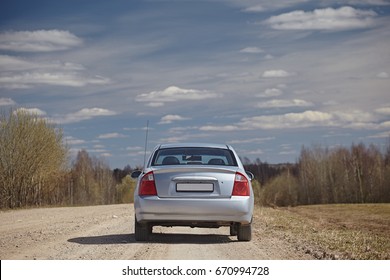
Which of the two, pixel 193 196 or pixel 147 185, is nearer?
pixel 193 196

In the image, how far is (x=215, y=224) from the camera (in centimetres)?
949

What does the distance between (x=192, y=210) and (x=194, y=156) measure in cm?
127

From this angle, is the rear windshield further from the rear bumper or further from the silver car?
the rear bumper

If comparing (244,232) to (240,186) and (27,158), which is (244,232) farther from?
(27,158)

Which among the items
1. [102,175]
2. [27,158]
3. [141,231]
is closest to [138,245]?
[141,231]

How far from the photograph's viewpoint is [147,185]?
31.2 feet

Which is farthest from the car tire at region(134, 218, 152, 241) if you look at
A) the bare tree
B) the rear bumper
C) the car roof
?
the bare tree

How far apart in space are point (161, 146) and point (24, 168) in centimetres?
1745

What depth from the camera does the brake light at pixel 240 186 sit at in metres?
9.51

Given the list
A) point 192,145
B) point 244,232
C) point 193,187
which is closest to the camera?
point 193,187

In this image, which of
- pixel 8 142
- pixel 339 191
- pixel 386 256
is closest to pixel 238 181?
pixel 386 256

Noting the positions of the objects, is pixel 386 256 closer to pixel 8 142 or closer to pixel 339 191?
pixel 8 142

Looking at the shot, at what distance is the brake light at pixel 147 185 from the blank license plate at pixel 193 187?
358mm

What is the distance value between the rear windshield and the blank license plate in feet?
2.16
